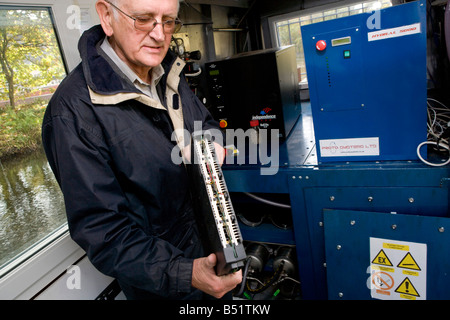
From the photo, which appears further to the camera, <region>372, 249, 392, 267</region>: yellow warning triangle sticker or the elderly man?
<region>372, 249, 392, 267</region>: yellow warning triangle sticker

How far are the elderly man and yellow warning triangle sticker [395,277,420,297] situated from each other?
821 millimetres

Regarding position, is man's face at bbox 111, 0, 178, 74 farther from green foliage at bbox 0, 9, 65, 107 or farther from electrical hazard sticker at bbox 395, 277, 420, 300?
electrical hazard sticker at bbox 395, 277, 420, 300

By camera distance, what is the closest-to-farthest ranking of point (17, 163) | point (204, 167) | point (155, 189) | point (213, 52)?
point (204, 167), point (155, 189), point (17, 163), point (213, 52)

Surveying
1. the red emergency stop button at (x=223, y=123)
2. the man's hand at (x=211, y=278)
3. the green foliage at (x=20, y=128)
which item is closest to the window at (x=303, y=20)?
the red emergency stop button at (x=223, y=123)

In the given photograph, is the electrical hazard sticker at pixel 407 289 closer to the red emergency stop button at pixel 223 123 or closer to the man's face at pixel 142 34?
the red emergency stop button at pixel 223 123

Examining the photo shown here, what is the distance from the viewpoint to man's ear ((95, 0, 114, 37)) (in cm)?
102

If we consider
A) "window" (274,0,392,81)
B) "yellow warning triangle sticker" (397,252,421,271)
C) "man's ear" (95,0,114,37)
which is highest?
"window" (274,0,392,81)

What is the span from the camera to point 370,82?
47.4 inches

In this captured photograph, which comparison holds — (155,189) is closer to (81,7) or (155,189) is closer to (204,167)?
(204,167)

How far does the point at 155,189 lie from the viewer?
42.0 inches

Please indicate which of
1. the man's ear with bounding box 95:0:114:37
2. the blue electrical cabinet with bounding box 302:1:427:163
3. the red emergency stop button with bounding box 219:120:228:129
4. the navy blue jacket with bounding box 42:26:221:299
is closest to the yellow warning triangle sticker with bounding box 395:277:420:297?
the blue electrical cabinet with bounding box 302:1:427:163

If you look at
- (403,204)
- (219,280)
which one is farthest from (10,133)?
(403,204)
